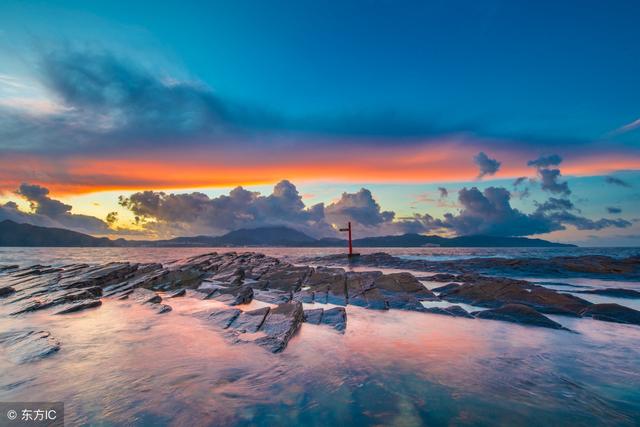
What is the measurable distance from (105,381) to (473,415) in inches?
328

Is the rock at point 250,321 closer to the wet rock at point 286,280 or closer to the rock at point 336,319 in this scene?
the rock at point 336,319

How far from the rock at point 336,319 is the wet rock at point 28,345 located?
904 centimetres

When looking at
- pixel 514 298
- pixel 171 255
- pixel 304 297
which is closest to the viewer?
pixel 514 298

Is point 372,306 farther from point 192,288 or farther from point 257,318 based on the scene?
point 192,288

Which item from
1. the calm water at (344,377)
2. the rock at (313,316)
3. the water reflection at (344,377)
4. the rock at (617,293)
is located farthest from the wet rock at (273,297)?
the rock at (617,293)

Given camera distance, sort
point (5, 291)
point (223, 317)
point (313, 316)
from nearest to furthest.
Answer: point (223, 317) < point (313, 316) < point (5, 291)

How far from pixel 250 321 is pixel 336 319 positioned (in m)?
3.51

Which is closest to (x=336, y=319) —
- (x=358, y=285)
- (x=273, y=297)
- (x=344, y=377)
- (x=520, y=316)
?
(x=344, y=377)

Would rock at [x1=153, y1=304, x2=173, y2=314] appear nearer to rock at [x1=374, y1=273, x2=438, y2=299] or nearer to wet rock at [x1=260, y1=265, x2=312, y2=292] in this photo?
wet rock at [x1=260, y1=265, x2=312, y2=292]

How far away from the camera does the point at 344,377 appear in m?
7.91

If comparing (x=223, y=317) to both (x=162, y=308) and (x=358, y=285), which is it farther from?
(x=358, y=285)

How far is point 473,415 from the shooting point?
6188 mm

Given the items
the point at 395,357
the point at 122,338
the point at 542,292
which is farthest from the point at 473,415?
the point at 542,292

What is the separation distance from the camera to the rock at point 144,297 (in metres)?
17.4
